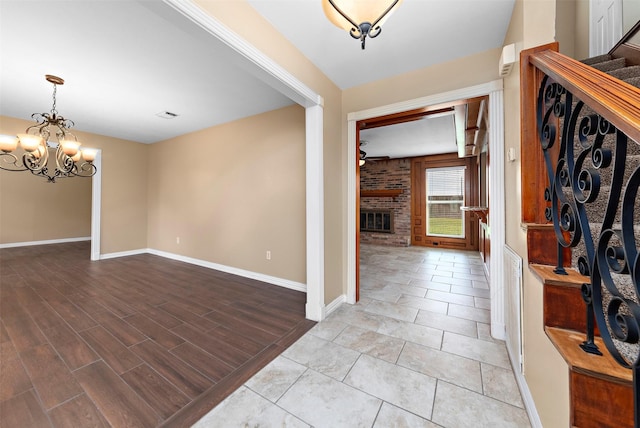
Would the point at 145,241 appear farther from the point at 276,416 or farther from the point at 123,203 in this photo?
the point at 276,416

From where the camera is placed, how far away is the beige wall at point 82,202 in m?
4.95

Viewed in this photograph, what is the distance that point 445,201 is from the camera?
6512mm

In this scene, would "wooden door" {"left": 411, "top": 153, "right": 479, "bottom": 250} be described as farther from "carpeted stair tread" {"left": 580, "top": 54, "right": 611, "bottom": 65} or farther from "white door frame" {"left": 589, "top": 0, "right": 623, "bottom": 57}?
"carpeted stair tread" {"left": 580, "top": 54, "right": 611, "bottom": 65}

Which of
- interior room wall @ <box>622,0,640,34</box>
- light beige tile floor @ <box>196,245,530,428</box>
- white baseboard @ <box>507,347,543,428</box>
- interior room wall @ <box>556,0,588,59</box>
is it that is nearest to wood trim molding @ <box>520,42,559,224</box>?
white baseboard @ <box>507,347,543,428</box>

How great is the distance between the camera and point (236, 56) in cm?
165

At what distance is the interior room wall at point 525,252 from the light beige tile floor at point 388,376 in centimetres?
33

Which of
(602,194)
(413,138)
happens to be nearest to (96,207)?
(413,138)

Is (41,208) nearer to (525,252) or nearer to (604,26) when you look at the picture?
(525,252)

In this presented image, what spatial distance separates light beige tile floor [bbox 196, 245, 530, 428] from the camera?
52.2 inches

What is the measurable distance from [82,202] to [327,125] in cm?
892

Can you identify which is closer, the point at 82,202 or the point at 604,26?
the point at 604,26

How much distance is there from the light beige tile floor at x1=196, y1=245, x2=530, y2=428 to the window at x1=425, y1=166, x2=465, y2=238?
4037 mm

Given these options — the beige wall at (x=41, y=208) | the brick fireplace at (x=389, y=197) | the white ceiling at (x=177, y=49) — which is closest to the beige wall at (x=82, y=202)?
the beige wall at (x=41, y=208)

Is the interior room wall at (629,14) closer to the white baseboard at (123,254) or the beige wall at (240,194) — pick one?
the beige wall at (240,194)
